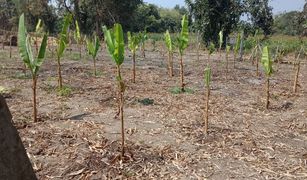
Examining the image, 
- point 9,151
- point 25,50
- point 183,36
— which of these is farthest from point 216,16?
point 9,151

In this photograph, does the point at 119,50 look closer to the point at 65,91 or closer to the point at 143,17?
the point at 65,91

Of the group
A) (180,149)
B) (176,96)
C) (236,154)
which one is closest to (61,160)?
(180,149)

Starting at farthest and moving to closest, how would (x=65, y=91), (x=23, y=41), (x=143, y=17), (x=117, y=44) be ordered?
1. (x=143, y=17)
2. (x=65, y=91)
3. (x=23, y=41)
4. (x=117, y=44)

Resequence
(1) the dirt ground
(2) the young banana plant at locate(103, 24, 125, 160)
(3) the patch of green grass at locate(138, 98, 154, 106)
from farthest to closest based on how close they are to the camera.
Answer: (3) the patch of green grass at locate(138, 98, 154, 106) → (2) the young banana plant at locate(103, 24, 125, 160) → (1) the dirt ground

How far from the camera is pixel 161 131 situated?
19.2 ft

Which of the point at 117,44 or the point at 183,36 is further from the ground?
the point at 183,36

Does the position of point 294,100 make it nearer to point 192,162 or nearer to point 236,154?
point 236,154

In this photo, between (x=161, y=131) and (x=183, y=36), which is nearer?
(x=161, y=131)

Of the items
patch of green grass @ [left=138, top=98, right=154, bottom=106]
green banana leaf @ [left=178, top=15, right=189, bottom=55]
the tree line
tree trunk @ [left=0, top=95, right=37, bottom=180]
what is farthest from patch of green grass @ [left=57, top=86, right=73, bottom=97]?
the tree line

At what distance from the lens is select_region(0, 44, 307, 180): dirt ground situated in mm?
4477

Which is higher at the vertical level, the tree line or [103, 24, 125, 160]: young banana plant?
the tree line

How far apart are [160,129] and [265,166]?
1830 millimetres

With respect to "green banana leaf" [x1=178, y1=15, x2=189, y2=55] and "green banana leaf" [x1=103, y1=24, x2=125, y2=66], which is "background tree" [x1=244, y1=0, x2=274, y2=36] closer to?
"green banana leaf" [x1=178, y1=15, x2=189, y2=55]

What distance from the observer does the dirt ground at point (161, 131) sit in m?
4.48
